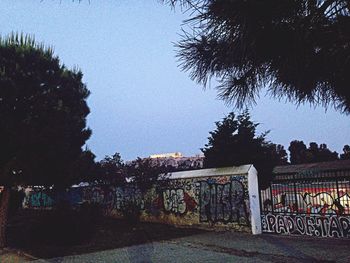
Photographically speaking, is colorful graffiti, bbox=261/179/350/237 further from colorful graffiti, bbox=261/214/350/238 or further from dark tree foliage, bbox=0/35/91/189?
dark tree foliage, bbox=0/35/91/189

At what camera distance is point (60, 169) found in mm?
11719

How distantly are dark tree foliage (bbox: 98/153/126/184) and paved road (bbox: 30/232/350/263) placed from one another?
A: 23.6ft

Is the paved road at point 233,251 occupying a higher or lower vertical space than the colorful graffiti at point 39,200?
lower

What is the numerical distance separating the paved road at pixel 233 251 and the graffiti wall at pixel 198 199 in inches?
57.0

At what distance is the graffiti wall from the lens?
466 inches

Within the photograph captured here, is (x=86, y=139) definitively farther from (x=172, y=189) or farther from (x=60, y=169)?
(x=172, y=189)

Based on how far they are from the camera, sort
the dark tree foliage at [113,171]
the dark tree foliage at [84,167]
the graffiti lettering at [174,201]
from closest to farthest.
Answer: the dark tree foliage at [84,167]
the graffiti lettering at [174,201]
the dark tree foliage at [113,171]

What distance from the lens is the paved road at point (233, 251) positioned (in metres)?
7.67

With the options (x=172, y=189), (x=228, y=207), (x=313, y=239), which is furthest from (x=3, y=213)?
(x=313, y=239)

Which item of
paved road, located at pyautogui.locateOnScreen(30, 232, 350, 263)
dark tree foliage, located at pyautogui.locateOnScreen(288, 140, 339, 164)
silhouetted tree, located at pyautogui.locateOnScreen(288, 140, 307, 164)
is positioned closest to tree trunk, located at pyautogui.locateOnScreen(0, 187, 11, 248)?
paved road, located at pyautogui.locateOnScreen(30, 232, 350, 263)

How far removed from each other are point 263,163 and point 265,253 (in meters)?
5.53

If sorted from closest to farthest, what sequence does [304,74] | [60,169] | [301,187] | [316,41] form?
1. [316,41]
2. [304,74]
3. [301,187]
4. [60,169]

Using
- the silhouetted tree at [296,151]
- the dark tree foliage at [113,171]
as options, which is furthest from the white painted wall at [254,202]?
the silhouetted tree at [296,151]

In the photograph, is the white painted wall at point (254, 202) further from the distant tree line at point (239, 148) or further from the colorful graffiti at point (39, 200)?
the colorful graffiti at point (39, 200)
